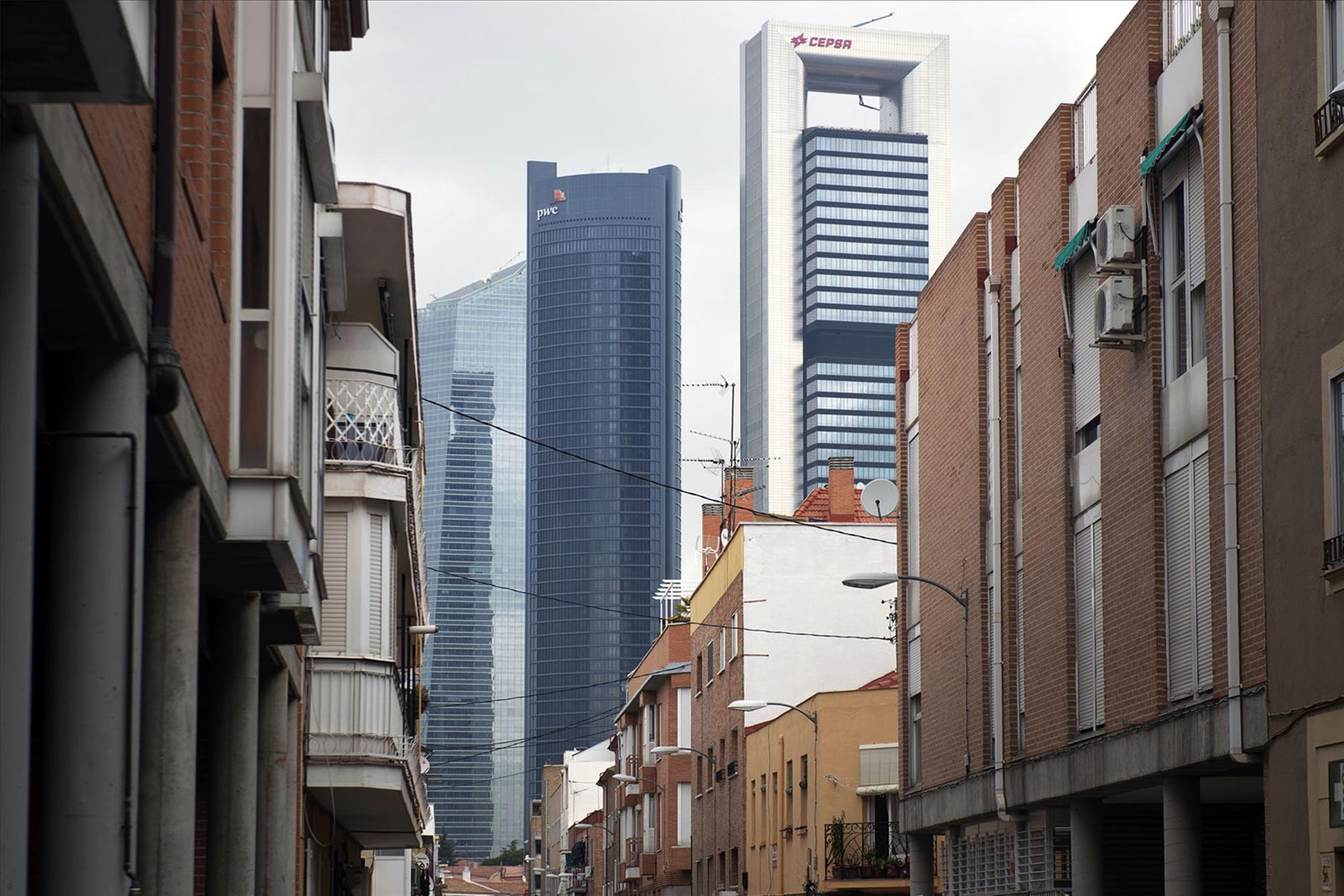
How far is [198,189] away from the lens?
1059 centimetres

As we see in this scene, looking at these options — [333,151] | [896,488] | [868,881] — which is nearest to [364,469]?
[333,151]

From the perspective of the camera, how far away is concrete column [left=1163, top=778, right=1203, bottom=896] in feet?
62.2

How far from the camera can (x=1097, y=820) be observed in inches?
883

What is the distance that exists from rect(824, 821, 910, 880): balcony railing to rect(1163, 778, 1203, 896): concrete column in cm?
A: 1811

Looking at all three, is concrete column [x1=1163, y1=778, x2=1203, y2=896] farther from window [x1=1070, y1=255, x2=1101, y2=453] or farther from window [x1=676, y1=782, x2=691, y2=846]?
window [x1=676, y1=782, x2=691, y2=846]

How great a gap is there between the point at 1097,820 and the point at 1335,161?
988cm

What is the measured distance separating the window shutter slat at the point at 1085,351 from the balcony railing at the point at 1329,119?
20.4 ft

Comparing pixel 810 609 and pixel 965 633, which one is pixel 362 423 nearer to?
pixel 965 633

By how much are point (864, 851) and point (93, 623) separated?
105 ft

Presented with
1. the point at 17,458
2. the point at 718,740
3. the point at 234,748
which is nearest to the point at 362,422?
the point at 234,748

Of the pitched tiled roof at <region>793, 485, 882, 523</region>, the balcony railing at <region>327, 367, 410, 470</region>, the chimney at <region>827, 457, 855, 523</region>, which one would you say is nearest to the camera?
the balcony railing at <region>327, 367, 410, 470</region>

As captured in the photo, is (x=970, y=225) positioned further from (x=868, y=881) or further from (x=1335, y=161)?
(x=868, y=881)

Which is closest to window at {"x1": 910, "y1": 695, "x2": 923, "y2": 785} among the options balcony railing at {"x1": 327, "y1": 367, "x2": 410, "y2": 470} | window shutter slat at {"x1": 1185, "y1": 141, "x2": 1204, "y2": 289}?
balcony railing at {"x1": 327, "y1": 367, "x2": 410, "y2": 470}

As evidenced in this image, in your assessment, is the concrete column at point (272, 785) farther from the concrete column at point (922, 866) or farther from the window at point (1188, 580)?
the concrete column at point (922, 866)
